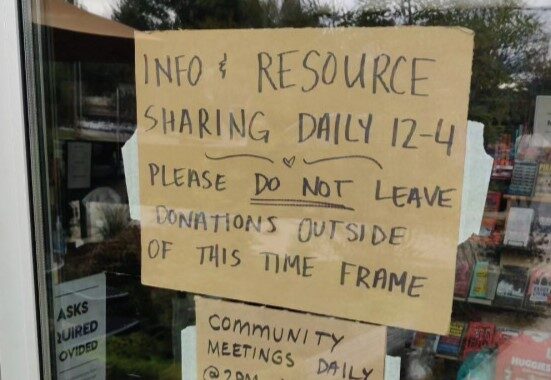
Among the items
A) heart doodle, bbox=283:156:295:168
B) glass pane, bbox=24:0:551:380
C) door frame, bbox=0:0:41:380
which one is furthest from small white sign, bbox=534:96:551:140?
door frame, bbox=0:0:41:380

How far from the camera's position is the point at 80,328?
109cm

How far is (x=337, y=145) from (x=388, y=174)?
82 millimetres

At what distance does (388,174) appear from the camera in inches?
27.2

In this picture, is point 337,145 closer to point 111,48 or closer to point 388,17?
point 388,17

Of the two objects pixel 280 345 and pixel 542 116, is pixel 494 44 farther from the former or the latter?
pixel 280 345

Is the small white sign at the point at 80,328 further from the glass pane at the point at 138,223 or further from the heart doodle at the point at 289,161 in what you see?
the heart doodle at the point at 289,161

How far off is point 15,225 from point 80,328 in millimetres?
318

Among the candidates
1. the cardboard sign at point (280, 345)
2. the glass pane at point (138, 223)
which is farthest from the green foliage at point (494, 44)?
the cardboard sign at point (280, 345)

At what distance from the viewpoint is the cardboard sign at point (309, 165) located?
2.19 ft

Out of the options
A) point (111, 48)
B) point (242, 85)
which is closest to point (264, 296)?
point (242, 85)

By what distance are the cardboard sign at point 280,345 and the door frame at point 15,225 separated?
1.04 ft

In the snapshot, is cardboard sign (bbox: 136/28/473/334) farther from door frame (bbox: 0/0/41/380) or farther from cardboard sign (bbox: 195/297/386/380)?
door frame (bbox: 0/0/41/380)

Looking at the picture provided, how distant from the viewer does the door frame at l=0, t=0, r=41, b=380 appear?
845mm

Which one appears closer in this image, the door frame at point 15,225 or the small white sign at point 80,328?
the door frame at point 15,225
